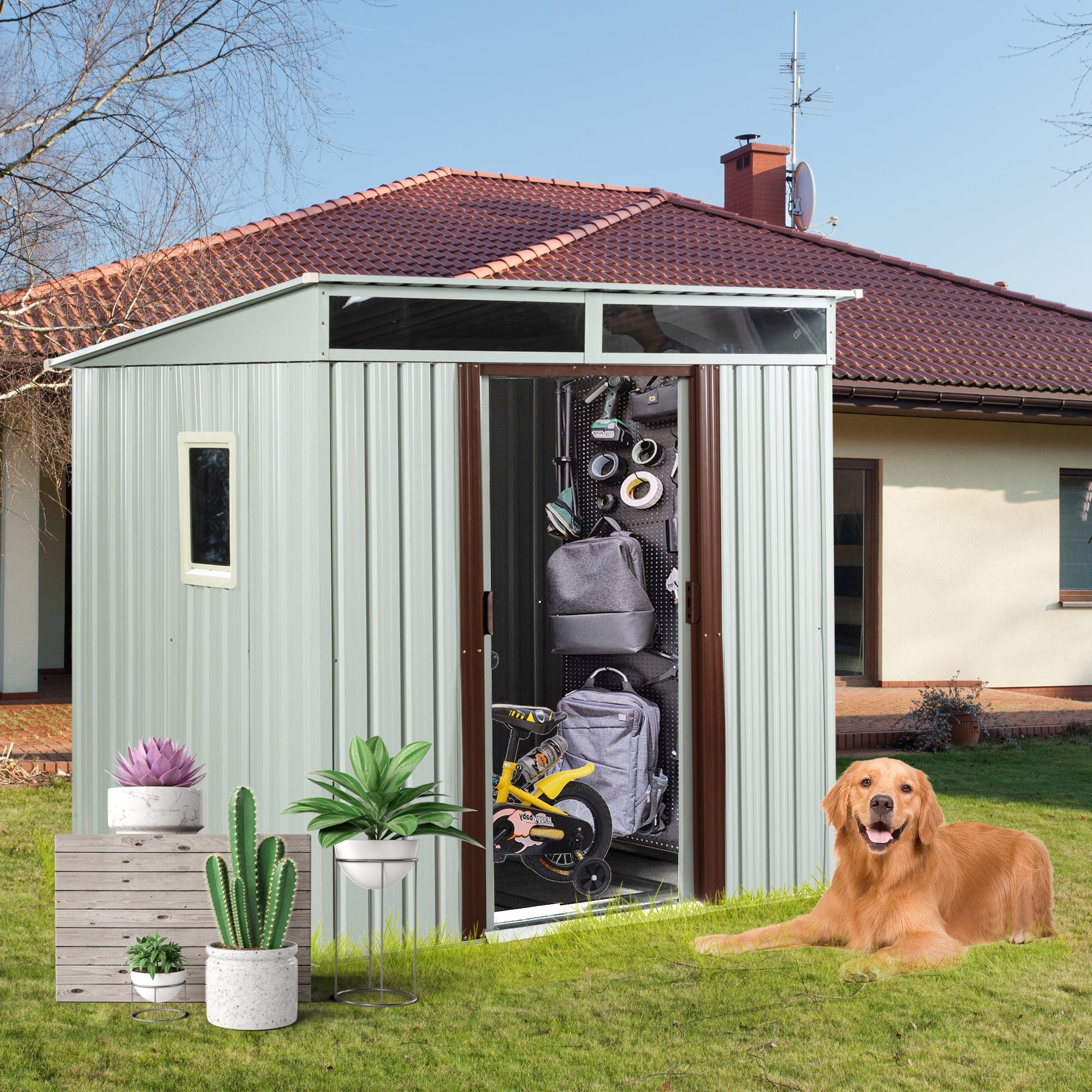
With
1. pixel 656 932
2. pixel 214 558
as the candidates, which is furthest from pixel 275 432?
pixel 656 932

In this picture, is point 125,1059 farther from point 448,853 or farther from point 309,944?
point 448,853

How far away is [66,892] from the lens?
4.60 meters

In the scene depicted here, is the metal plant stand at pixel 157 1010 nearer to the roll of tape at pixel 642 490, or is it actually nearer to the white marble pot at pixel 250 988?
the white marble pot at pixel 250 988

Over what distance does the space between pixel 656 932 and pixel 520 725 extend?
148 cm

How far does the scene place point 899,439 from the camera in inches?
531

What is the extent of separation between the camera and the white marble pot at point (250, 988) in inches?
168

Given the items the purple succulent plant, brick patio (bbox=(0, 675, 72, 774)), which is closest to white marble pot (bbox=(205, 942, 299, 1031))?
the purple succulent plant

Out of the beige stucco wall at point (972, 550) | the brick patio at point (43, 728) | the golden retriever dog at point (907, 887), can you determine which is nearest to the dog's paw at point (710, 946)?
the golden retriever dog at point (907, 887)

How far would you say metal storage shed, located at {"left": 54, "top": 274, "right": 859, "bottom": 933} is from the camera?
5.05m

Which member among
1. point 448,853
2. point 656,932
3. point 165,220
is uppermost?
point 165,220

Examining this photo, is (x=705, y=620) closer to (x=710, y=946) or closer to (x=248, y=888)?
(x=710, y=946)

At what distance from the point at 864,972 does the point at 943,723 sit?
6208 mm

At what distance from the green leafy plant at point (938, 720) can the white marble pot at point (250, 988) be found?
24.1 feet

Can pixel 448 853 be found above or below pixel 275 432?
below
